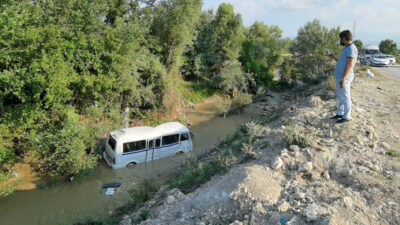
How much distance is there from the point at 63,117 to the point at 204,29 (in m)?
18.5

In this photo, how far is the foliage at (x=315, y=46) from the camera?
22.3 meters

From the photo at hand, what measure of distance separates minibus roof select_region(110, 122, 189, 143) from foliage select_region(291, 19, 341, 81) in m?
14.1

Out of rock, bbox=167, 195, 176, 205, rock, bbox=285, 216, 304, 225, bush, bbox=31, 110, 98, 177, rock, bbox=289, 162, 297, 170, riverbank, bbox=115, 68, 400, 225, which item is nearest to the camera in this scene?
rock, bbox=285, 216, 304, 225

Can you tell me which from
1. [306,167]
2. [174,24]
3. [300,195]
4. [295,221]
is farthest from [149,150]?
[174,24]

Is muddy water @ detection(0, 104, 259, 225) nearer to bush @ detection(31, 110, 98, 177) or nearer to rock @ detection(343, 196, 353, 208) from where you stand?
bush @ detection(31, 110, 98, 177)

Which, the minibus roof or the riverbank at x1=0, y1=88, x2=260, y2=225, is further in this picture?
the minibus roof

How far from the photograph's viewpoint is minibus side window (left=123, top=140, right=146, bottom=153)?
11.2 meters

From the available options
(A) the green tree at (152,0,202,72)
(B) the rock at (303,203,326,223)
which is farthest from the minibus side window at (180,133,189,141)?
(B) the rock at (303,203,326,223)

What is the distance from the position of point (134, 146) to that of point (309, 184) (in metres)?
8.26

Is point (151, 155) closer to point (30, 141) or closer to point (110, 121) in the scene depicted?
point (110, 121)

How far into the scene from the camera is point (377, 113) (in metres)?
8.35

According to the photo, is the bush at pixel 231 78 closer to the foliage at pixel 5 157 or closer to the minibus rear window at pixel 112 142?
the minibus rear window at pixel 112 142

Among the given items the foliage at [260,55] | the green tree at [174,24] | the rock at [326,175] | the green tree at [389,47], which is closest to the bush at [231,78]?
the foliage at [260,55]

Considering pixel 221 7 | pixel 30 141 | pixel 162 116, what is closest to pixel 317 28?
pixel 221 7
